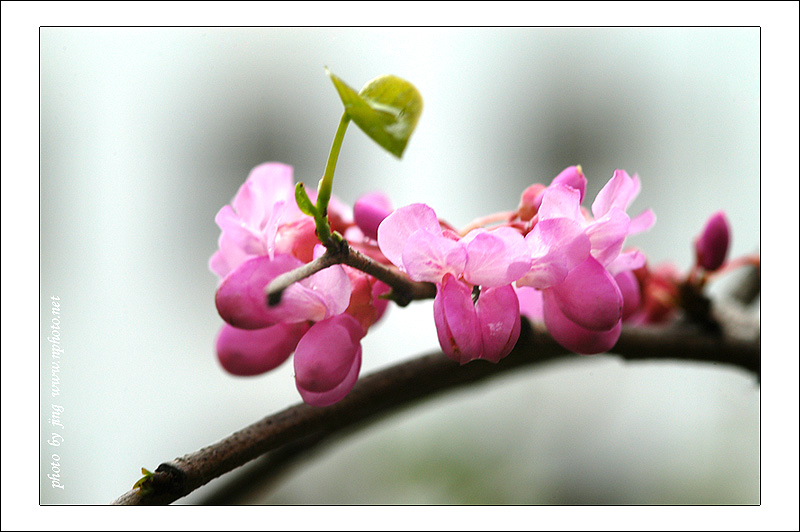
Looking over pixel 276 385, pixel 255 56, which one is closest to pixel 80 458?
pixel 276 385

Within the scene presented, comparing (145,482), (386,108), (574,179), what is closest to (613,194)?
(574,179)

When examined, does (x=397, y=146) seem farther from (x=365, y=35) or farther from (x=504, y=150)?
(x=504, y=150)

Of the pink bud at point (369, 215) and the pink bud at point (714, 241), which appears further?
the pink bud at point (714, 241)

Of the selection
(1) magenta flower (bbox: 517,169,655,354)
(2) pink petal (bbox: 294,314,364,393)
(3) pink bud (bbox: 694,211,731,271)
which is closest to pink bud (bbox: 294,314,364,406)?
(2) pink petal (bbox: 294,314,364,393)

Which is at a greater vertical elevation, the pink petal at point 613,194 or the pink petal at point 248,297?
the pink petal at point 613,194

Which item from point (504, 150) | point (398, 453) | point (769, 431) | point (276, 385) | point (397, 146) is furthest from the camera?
point (398, 453)

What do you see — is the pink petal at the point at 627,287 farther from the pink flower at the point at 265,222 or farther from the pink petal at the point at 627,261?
the pink flower at the point at 265,222

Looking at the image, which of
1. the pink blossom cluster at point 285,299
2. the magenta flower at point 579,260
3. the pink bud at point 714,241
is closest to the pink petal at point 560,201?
the magenta flower at point 579,260
